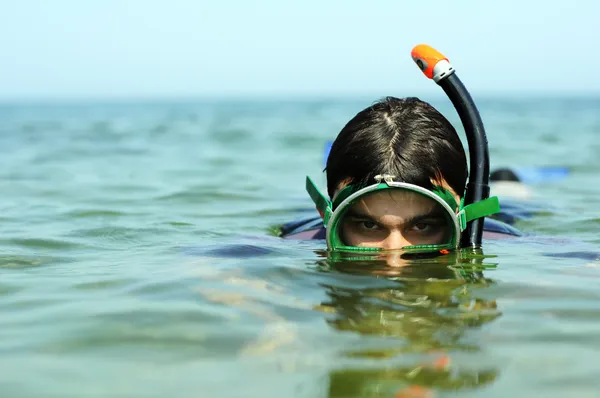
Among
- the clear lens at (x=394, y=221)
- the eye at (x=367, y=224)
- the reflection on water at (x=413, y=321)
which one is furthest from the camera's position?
the eye at (x=367, y=224)

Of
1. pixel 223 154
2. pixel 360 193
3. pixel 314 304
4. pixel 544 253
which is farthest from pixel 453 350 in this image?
pixel 223 154

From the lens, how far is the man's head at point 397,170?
3.24 meters

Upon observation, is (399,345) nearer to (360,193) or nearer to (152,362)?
(152,362)

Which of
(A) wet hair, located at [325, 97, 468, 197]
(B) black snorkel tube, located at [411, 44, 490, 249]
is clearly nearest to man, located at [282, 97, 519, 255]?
(A) wet hair, located at [325, 97, 468, 197]

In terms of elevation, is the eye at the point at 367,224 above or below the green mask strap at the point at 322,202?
below

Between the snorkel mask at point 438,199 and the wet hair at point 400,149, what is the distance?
71 millimetres

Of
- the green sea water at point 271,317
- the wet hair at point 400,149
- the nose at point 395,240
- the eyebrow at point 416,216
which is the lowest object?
the green sea water at point 271,317

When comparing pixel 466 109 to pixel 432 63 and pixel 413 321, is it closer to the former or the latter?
pixel 432 63

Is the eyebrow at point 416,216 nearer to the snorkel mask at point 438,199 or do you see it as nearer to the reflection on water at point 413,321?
the snorkel mask at point 438,199

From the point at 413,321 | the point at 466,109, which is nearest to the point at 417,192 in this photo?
the point at 466,109

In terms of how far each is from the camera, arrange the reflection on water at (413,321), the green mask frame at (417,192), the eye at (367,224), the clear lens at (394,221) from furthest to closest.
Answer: the eye at (367,224)
the clear lens at (394,221)
the green mask frame at (417,192)
the reflection on water at (413,321)

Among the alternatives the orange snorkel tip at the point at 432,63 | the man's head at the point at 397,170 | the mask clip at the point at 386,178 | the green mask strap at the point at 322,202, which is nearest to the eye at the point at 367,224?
the man's head at the point at 397,170

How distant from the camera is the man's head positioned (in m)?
3.24

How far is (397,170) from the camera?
321 centimetres
